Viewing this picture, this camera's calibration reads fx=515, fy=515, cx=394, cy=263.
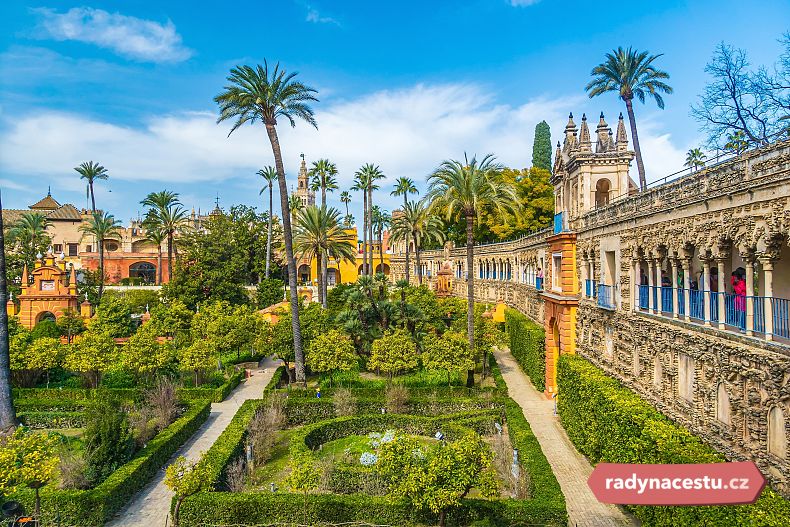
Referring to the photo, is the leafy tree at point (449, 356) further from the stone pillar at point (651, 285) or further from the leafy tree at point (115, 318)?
the leafy tree at point (115, 318)

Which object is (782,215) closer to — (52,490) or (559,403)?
(559,403)

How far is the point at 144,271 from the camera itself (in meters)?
77.0

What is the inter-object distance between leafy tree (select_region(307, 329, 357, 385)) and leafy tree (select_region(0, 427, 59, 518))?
14974mm

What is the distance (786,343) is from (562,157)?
20.2 metres

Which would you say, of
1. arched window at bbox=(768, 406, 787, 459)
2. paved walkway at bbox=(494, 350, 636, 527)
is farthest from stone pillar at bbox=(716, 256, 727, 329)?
paved walkway at bbox=(494, 350, 636, 527)

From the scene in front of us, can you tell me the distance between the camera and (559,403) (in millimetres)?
24047

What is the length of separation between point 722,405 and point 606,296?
29.0ft

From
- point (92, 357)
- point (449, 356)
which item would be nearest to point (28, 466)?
point (92, 357)

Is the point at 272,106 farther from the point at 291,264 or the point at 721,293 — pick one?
the point at 721,293

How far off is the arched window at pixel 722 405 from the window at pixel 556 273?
1503cm

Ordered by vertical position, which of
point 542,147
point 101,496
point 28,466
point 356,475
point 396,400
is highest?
point 542,147

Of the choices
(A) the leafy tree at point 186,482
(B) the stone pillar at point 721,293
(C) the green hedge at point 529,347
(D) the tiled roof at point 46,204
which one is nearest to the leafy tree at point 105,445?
(A) the leafy tree at point 186,482

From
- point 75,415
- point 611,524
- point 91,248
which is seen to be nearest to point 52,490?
point 75,415

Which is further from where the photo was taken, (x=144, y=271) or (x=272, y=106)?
(x=144, y=271)
